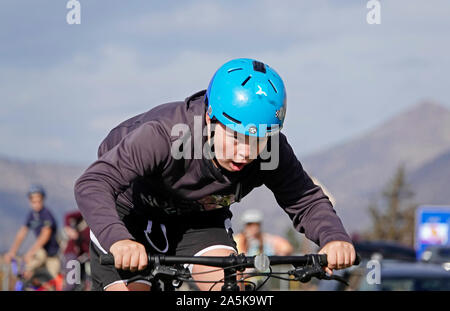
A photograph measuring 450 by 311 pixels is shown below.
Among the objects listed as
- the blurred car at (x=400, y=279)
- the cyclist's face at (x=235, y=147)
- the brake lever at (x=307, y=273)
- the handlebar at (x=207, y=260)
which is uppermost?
the cyclist's face at (x=235, y=147)

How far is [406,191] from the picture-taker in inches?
3145

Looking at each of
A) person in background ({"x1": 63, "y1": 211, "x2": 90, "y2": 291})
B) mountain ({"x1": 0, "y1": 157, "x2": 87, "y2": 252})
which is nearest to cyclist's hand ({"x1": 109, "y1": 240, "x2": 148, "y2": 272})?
person in background ({"x1": 63, "y1": 211, "x2": 90, "y2": 291})

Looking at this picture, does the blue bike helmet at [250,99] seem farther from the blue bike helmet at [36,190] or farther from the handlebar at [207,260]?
the blue bike helmet at [36,190]

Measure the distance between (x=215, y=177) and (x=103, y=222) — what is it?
2.61 ft

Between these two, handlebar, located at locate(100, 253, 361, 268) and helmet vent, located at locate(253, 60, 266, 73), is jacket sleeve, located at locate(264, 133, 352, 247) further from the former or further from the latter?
handlebar, located at locate(100, 253, 361, 268)

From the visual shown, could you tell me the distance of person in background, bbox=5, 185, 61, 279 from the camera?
14742mm

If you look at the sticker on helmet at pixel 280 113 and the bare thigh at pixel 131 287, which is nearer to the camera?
the sticker on helmet at pixel 280 113

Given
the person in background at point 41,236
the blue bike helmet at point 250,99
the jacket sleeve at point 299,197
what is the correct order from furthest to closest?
the person in background at point 41,236 < the jacket sleeve at point 299,197 < the blue bike helmet at point 250,99

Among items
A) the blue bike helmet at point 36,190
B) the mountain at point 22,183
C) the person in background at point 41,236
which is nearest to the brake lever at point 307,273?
the person in background at point 41,236

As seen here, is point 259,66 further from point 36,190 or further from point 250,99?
point 36,190

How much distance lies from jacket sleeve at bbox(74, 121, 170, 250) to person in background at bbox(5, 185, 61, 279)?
10.1m

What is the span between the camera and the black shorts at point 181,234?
5477mm
